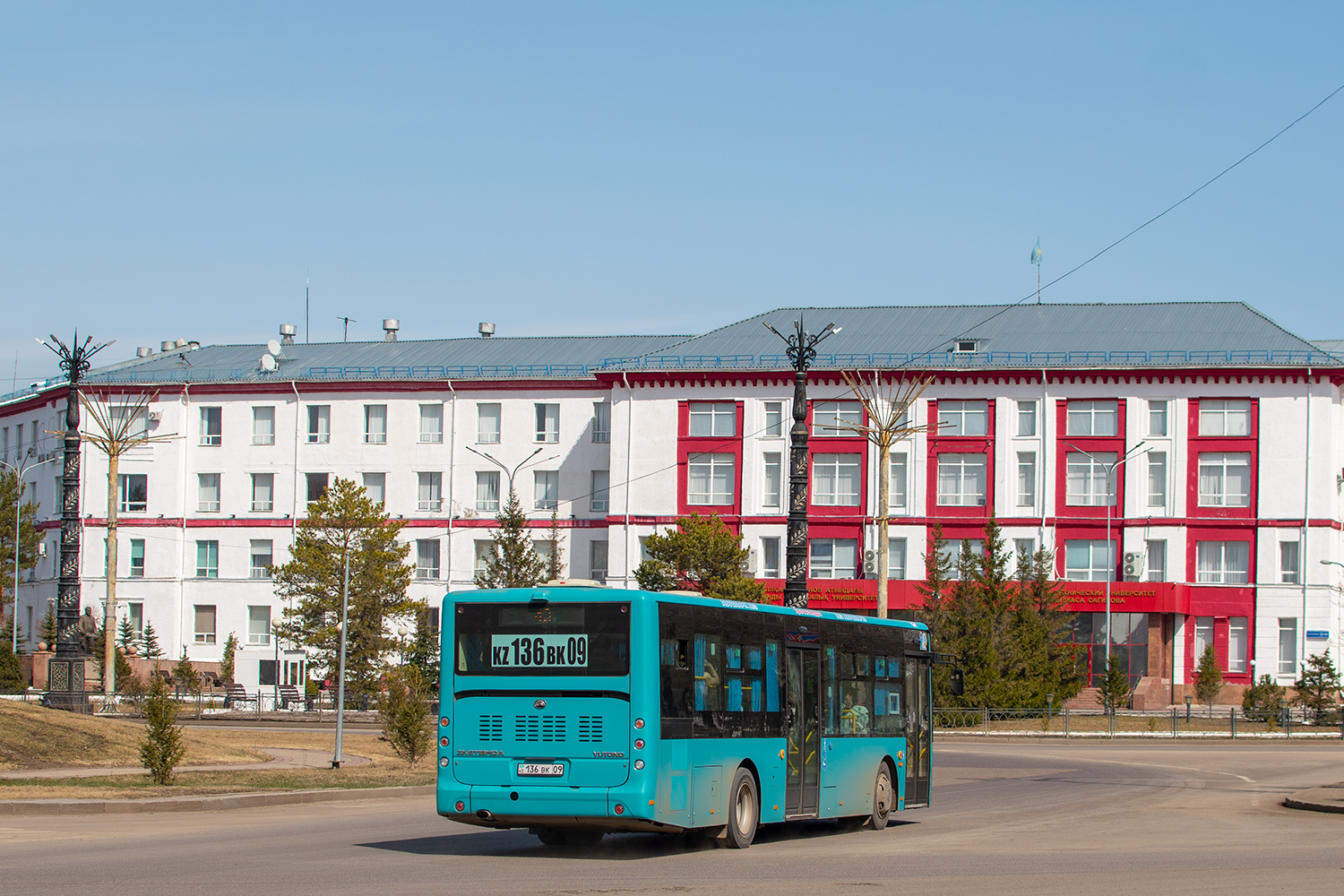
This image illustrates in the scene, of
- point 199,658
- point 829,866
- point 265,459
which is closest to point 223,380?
point 265,459

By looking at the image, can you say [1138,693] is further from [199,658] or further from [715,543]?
[199,658]

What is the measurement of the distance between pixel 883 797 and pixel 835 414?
55873 millimetres

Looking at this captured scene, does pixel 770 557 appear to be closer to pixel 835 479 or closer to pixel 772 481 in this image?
pixel 772 481

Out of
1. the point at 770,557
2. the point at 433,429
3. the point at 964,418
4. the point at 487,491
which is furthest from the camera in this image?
the point at 433,429

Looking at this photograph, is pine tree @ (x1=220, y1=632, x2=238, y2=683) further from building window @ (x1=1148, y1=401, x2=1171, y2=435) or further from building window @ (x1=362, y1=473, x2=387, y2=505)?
building window @ (x1=1148, y1=401, x2=1171, y2=435)

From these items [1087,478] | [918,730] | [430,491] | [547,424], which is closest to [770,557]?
[547,424]

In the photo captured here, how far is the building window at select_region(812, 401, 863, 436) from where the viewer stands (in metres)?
75.8

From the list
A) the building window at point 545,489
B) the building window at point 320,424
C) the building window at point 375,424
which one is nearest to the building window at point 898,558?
the building window at point 545,489

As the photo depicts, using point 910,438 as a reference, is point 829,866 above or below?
below

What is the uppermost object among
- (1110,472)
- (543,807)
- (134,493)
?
(1110,472)

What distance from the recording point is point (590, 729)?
623 inches

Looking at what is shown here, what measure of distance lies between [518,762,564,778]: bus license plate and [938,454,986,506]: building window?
60.7m

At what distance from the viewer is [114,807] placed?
20.7 meters

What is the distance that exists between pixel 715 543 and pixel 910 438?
550 inches
